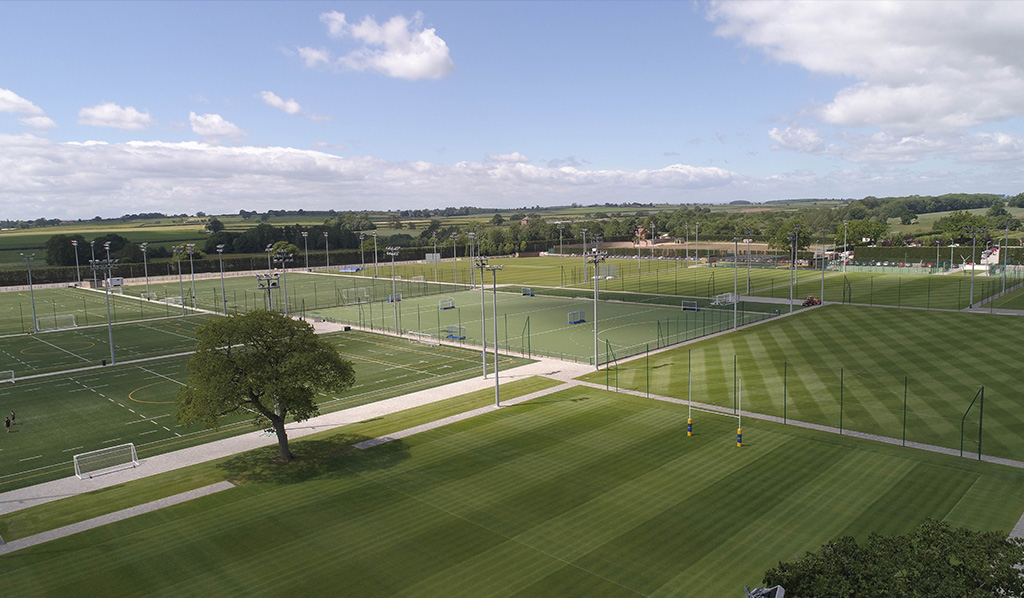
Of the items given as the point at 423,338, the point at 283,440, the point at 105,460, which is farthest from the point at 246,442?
the point at 423,338

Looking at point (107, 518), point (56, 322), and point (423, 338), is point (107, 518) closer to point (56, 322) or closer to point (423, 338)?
point (423, 338)

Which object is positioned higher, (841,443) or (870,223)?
(870,223)

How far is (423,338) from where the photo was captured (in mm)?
61906

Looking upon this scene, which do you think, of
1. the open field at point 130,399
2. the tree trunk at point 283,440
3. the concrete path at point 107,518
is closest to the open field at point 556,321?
the open field at point 130,399

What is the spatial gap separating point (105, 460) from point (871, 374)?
45.8 metres

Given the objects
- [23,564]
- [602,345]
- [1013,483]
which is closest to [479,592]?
[23,564]

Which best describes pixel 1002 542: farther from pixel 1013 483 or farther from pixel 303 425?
pixel 303 425

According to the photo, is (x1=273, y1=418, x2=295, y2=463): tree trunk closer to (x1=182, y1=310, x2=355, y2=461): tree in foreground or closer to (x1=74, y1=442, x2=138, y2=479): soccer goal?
(x1=182, y1=310, x2=355, y2=461): tree in foreground

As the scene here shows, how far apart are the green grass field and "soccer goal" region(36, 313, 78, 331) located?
2305 inches

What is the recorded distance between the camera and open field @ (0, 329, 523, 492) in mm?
32281

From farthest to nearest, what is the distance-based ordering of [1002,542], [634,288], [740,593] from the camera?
[634,288]
[740,593]
[1002,542]

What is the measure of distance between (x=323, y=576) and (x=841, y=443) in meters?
24.4

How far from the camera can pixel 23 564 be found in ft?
68.3

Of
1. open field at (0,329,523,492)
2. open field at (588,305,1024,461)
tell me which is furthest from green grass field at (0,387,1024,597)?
open field at (0,329,523,492)
